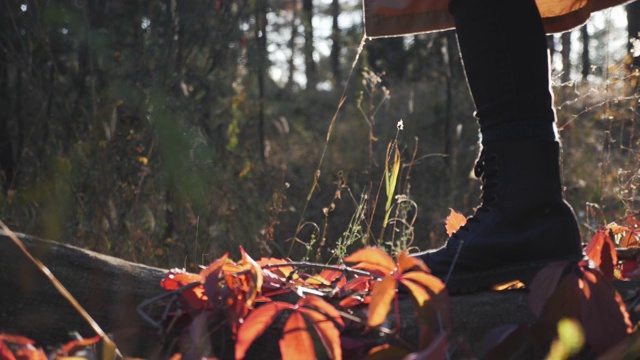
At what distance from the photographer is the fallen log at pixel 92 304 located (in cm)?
126

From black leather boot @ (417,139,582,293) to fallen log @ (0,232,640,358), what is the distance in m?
0.10

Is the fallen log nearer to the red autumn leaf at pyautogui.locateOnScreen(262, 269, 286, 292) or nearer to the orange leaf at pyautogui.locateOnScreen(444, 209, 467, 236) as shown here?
the red autumn leaf at pyautogui.locateOnScreen(262, 269, 286, 292)

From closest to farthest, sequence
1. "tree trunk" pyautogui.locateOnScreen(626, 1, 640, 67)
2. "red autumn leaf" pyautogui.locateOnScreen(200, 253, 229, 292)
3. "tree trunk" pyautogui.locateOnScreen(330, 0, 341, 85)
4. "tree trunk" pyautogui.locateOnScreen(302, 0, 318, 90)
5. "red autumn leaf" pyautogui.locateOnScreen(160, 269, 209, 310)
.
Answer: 1. "red autumn leaf" pyautogui.locateOnScreen(200, 253, 229, 292)
2. "red autumn leaf" pyautogui.locateOnScreen(160, 269, 209, 310)
3. "tree trunk" pyautogui.locateOnScreen(626, 1, 640, 67)
4. "tree trunk" pyautogui.locateOnScreen(302, 0, 318, 90)
5. "tree trunk" pyautogui.locateOnScreen(330, 0, 341, 85)

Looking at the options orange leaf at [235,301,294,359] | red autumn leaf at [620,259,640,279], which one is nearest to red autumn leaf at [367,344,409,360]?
orange leaf at [235,301,294,359]

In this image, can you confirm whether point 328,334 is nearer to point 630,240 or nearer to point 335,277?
point 335,277

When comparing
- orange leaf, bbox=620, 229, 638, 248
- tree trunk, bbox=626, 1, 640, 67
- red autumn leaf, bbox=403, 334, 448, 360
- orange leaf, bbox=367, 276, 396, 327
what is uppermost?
tree trunk, bbox=626, 1, 640, 67

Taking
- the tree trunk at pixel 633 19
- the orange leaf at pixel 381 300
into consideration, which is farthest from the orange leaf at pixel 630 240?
the tree trunk at pixel 633 19

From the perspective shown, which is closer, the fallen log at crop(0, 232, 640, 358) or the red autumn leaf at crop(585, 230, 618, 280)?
the fallen log at crop(0, 232, 640, 358)

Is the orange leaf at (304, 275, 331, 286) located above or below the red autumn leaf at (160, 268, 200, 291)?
below

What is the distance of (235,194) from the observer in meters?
4.83

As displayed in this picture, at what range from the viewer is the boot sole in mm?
1436

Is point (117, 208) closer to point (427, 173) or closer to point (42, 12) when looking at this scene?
point (42, 12)

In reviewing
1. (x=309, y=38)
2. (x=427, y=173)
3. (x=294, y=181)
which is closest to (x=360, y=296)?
(x=294, y=181)

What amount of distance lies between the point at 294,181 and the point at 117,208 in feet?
14.9
